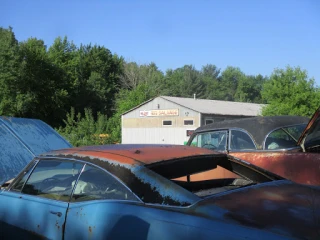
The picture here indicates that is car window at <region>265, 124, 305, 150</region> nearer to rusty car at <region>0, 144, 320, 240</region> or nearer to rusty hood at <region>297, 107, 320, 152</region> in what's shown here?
rusty hood at <region>297, 107, 320, 152</region>

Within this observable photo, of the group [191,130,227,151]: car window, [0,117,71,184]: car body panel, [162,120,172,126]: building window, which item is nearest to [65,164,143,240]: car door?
[0,117,71,184]: car body panel

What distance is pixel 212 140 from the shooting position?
22.6ft

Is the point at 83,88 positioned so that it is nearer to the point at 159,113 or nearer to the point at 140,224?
the point at 159,113

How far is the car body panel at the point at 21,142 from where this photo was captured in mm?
5930

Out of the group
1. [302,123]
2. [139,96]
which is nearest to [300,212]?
[302,123]

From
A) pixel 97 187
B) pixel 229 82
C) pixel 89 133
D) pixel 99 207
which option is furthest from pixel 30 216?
pixel 229 82

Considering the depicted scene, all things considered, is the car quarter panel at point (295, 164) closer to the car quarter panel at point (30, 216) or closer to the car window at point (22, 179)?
the car quarter panel at point (30, 216)

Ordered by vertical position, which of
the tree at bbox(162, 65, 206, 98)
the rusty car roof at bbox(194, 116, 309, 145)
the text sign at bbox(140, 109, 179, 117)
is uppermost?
the tree at bbox(162, 65, 206, 98)

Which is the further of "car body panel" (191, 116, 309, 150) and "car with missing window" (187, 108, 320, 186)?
"car body panel" (191, 116, 309, 150)

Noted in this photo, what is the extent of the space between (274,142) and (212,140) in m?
1.25

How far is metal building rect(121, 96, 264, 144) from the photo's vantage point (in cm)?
3241

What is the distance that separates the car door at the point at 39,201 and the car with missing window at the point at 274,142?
5.46ft

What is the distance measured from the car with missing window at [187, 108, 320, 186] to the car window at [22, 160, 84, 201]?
1594 millimetres

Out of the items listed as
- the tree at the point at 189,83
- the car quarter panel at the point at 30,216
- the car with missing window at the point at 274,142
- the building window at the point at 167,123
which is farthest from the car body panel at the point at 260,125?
the tree at the point at 189,83
